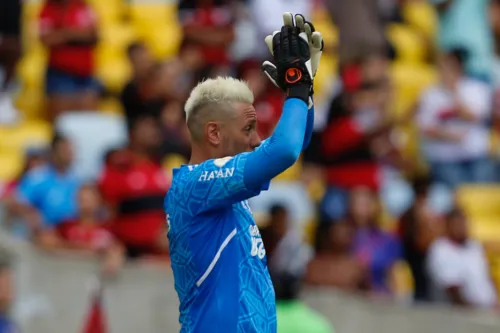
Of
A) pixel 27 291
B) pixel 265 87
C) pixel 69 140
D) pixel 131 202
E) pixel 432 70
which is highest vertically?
pixel 432 70

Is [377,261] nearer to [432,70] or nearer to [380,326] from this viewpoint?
[380,326]

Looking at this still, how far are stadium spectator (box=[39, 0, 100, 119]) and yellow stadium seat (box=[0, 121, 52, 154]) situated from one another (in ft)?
0.75

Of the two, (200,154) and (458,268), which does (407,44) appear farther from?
(200,154)

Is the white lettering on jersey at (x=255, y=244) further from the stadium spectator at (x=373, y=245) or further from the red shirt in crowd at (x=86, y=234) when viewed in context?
the stadium spectator at (x=373, y=245)

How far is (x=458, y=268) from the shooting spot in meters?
9.35

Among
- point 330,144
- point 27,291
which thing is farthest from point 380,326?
point 27,291

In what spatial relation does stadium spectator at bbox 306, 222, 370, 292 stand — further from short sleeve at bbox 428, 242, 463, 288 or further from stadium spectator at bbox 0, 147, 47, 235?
stadium spectator at bbox 0, 147, 47, 235

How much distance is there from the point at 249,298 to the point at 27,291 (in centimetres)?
538

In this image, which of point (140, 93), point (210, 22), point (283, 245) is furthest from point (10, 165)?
point (283, 245)

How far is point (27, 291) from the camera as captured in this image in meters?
9.52

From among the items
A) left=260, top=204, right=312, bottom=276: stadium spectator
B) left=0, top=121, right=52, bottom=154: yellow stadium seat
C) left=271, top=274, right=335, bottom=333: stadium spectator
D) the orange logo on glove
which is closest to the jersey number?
the orange logo on glove

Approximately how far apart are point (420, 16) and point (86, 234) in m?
6.55

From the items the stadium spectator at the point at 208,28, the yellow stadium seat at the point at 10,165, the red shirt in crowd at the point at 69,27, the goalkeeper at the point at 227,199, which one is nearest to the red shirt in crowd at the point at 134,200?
the yellow stadium seat at the point at 10,165

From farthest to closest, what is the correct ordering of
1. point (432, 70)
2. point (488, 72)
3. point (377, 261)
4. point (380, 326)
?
point (432, 70) < point (488, 72) < point (377, 261) < point (380, 326)
